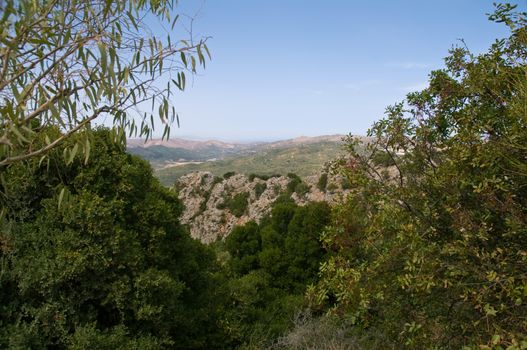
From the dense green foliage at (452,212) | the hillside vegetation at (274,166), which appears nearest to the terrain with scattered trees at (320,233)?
the dense green foliage at (452,212)

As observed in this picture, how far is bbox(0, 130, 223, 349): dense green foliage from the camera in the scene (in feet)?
22.4

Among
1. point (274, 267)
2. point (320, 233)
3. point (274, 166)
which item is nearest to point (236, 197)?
point (274, 267)

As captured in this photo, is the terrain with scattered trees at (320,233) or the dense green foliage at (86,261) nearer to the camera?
the terrain with scattered trees at (320,233)

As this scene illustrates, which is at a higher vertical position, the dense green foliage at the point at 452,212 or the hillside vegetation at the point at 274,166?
the dense green foliage at the point at 452,212

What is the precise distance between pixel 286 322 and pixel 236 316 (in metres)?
1.56

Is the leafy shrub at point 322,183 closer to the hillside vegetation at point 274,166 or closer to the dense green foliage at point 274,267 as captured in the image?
the dense green foliage at point 274,267

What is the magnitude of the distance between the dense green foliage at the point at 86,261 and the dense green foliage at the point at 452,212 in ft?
11.0

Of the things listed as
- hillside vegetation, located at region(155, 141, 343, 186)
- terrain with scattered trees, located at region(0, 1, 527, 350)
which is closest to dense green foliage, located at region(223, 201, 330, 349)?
terrain with scattered trees, located at region(0, 1, 527, 350)

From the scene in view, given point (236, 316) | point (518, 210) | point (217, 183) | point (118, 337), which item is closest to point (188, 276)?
point (236, 316)

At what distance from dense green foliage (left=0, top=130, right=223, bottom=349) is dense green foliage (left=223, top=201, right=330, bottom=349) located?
307 centimetres

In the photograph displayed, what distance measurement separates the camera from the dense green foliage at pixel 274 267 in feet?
35.8

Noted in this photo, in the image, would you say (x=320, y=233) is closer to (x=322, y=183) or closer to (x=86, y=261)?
(x=86, y=261)

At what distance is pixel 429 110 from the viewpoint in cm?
687

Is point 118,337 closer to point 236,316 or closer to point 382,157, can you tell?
point 236,316
